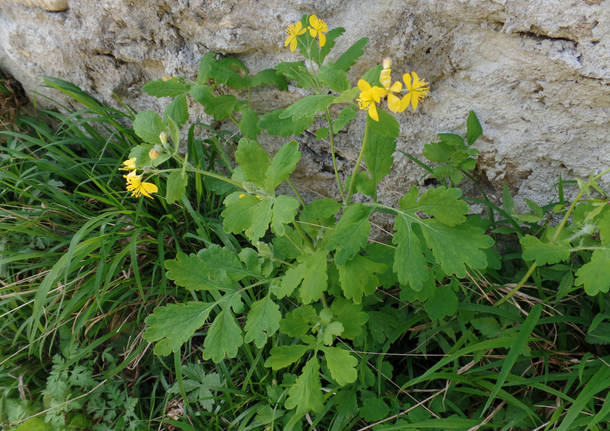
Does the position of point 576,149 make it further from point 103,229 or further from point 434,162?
point 103,229

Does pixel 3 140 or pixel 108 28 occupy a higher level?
pixel 108 28

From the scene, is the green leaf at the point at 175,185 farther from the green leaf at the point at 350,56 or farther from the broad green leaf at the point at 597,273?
the broad green leaf at the point at 597,273

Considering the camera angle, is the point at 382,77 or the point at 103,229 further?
the point at 103,229

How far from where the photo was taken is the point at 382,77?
1232 mm

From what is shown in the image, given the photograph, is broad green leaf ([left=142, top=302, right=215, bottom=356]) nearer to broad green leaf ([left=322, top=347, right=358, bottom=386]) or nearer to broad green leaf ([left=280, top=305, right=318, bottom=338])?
broad green leaf ([left=280, top=305, right=318, bottom=338])

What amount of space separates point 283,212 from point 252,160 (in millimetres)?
222

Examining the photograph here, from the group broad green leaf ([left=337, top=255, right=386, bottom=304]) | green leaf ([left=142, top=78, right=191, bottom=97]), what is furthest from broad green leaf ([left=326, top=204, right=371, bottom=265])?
green leaf ([left=142, top=78, right=191, bottom=97])

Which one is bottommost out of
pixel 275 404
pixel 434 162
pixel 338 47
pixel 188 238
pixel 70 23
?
pixel 275 404

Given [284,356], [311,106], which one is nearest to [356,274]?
[284,356]

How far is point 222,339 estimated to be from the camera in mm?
1568

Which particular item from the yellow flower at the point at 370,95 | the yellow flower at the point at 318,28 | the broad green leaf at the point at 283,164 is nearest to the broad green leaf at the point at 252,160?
the broad green leaf at the point at 283,164

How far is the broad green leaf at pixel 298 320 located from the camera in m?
1.64

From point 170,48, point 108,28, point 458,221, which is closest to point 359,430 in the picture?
point 458,221

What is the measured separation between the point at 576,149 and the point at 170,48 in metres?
1.84
